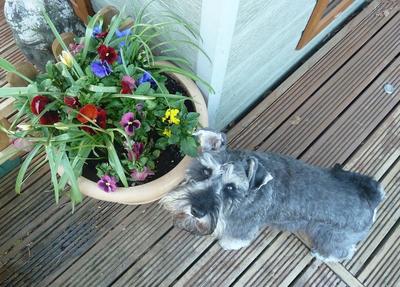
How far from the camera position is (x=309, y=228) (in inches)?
76.7

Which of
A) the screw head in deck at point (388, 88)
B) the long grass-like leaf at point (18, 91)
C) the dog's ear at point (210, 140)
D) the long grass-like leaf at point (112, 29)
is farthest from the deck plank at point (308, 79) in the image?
the long grass-like leaf at point (18, 91)

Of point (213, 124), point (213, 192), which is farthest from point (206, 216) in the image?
point (213, 124)

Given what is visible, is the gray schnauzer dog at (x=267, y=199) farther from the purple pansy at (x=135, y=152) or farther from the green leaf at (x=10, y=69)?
the green leaf at (x=10, y=69)

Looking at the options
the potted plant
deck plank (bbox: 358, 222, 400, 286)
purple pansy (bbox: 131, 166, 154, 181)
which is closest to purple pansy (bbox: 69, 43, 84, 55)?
the potted plant

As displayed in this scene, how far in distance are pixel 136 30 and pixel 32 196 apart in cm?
117

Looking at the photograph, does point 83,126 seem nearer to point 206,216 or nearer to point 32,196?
point 206,216

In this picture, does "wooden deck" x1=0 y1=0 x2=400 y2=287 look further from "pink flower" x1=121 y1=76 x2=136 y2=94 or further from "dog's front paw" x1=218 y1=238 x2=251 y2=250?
"pink flower" x1=121 y1=76 x2=136 y2=94

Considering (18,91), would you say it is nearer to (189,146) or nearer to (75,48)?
(75,48)

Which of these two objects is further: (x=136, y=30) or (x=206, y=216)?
(x=136, y=30)

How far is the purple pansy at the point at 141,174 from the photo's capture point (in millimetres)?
1694

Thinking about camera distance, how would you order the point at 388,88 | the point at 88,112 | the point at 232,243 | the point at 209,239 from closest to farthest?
the point at 88,112 → the point at 232,243 → the point at 209,239 → the point at 388,88

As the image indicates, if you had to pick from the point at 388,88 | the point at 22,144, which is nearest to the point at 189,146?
the point at 22,144

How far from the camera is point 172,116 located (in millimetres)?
1606

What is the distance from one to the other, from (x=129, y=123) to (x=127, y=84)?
0.16 metres
